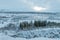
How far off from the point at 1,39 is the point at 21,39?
1.35m

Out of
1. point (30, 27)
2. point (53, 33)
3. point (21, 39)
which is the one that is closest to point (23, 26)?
point (30, 27)

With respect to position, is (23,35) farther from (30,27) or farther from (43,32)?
(30,27)

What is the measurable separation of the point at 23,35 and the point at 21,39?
1609 millimetres

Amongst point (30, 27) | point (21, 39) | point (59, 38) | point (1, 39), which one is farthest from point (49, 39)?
point (30, 27)

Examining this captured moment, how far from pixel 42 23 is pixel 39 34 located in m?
4.58

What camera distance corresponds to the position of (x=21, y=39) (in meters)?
12.1

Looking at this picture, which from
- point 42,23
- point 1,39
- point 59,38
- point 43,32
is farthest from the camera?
point 42,23

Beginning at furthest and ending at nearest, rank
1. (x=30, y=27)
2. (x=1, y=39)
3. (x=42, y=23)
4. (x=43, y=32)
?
(x=42, y=23), (x=30, y=27), (x=43, y=32), (x=1, y=39)

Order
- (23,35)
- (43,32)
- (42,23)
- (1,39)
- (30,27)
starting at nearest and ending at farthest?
(1,39) → (23,35) → (43,32) → (30,27) → (42,23)

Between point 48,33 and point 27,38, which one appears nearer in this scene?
point 27,38

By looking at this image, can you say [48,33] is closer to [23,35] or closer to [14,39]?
[23,35]

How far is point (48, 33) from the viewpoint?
1434 centimetres

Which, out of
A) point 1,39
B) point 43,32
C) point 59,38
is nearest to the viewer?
point 1,39

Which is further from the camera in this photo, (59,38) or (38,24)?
(38,24)
